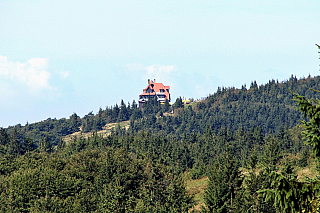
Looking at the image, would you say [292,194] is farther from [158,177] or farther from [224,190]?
[158,177]

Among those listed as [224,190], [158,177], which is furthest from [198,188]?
[224,190]

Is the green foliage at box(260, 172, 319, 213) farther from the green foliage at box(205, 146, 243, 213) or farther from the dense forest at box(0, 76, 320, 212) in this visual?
the green foliage at box(205, 146, 243, 213)

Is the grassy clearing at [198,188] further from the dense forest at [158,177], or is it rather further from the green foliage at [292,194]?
the green foliage at [292,194]

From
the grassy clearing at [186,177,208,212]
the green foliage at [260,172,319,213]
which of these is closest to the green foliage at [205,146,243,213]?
the grassy clearing at [186,177,208,212]

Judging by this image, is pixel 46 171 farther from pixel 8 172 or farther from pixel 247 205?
pixel 247 205

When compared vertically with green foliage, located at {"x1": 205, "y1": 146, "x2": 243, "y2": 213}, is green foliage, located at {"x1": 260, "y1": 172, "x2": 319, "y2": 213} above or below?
above

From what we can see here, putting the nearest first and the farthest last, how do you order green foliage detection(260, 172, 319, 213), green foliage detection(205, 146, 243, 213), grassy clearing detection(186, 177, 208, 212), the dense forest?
green foliage detection(260, 172, 319, 213) < the dense forest < green foliage detection(205, 146, 243, 213) < grassy clearing detection(186, 177, 208, 212)

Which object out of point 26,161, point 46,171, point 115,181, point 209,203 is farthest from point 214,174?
point 26,161

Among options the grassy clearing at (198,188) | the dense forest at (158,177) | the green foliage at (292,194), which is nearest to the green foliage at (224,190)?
the dense forest at (158,177)

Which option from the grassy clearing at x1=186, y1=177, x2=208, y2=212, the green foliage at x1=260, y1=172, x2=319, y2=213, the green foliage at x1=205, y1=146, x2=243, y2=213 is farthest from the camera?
the grassy clearing at x1=186, y1=177, x2=208, y2=212

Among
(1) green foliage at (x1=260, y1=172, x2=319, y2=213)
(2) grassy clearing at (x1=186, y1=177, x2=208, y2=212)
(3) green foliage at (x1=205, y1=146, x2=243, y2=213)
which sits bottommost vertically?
(2) grassy clearing at (x1=186, y1=177, x2=208, y2=212)

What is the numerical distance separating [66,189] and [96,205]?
11259mm

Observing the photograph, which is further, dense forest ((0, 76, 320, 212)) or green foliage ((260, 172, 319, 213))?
dense forest ((0, 76, 320, 212))

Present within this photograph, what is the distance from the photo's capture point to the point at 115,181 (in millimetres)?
90750
